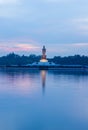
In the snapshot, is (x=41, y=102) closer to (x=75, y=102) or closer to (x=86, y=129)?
(x=75, y=102)

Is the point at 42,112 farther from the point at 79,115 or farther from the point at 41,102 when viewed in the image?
the point at 41,102

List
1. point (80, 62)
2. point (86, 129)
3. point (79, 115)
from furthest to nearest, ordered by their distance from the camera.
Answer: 1. point (80, 62)
2. point (79, 115)
3. point (86, 129)

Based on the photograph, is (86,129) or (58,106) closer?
(86,129)

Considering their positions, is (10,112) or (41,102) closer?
(10,112)

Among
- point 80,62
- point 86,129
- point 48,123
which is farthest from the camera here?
point 80,62

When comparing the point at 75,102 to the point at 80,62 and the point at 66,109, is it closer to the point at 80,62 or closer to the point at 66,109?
the point at 66,109

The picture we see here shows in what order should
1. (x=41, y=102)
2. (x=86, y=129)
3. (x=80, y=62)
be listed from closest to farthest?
(x=86, y=129)
(x=41, y=102)
(x=80, y=62)

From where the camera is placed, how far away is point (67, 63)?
7556cm

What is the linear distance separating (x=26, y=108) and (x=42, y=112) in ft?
A: 2.97

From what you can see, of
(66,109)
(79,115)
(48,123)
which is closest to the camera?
(48,123)

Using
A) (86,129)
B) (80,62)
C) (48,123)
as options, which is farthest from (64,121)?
(80,62)

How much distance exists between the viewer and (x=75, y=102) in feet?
37.9

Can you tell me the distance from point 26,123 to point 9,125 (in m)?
0.53

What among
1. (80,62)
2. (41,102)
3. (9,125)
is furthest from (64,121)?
(80,62)
